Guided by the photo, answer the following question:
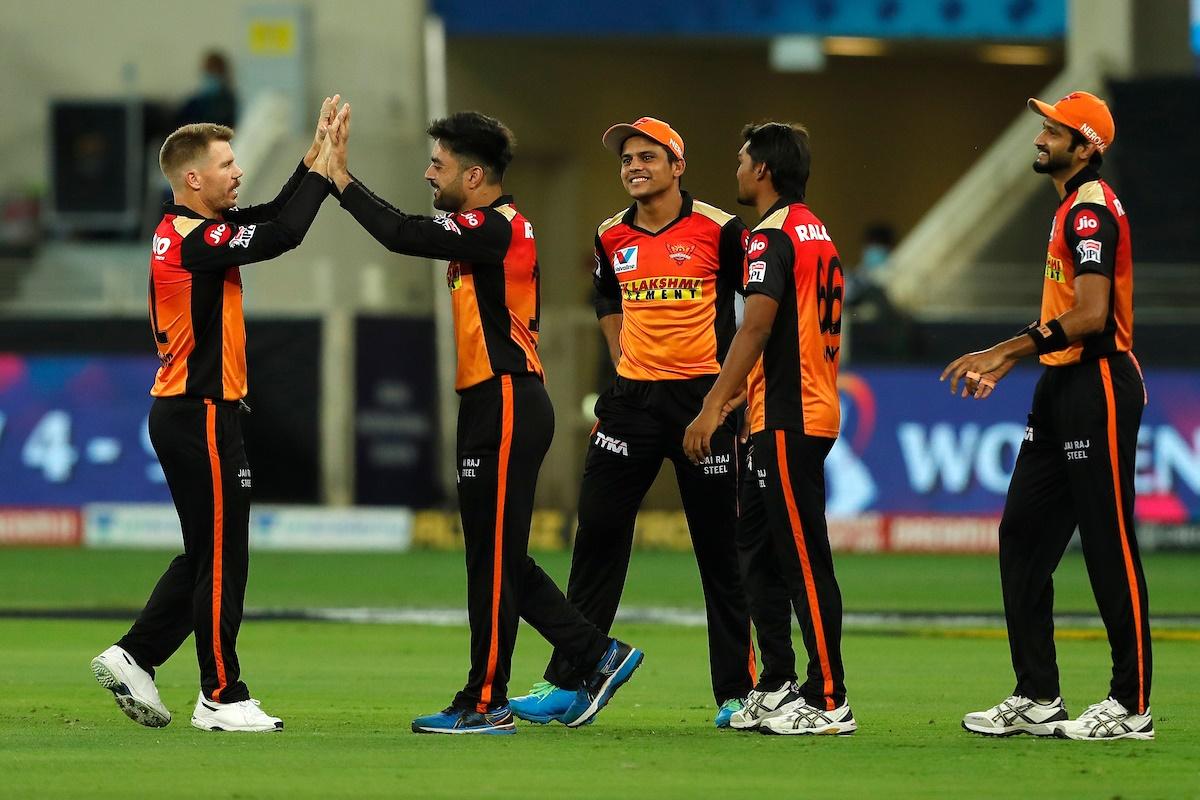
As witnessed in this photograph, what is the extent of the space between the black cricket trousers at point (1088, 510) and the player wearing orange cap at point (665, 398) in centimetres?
115

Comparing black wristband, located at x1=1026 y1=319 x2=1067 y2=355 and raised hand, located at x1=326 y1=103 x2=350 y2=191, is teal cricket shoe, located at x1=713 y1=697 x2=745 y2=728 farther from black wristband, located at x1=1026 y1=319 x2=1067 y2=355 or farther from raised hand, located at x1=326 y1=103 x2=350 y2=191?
raised hand, located at x1=326 y1=103 x2=350 y2=191

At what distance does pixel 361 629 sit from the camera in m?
12.9

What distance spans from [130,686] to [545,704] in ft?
5.27

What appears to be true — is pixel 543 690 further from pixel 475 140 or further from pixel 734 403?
pixel 475 140

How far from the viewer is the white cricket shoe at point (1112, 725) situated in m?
7.90

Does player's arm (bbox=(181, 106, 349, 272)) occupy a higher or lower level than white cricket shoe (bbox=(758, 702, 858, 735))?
higher

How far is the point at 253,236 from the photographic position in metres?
7.91

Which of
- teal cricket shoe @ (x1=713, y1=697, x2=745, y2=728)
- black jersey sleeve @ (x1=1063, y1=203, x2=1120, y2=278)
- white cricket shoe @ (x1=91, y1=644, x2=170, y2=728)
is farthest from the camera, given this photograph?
teal cricket shoe @ (x1=713, y1=697, x2=745, y2=728)

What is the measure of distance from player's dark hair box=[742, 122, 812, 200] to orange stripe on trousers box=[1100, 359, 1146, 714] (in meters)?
1.34

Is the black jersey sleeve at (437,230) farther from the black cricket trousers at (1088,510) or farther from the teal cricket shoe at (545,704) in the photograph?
the black cricket trousers at (1088,510)

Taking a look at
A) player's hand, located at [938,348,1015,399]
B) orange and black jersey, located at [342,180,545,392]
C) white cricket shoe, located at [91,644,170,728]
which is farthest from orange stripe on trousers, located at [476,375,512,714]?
player's hand, located at [938,348,1015,399]

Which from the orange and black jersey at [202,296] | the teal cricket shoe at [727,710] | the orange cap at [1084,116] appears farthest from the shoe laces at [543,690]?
the orange cap at [1084,116]

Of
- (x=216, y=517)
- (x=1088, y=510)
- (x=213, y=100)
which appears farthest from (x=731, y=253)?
(x=213, y=100)

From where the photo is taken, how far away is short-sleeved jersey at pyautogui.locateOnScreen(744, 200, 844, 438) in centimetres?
797
